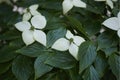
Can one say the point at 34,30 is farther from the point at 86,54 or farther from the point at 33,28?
the point at 86,54

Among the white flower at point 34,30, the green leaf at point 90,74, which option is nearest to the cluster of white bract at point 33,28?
the white flower at point 34,30

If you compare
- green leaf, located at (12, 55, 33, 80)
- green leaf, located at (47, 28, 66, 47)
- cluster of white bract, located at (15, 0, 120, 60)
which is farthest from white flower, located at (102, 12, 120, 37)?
green leaf, located at (12, 55, 33, 80)

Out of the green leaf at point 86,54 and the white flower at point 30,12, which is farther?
the white flower at point 30,12

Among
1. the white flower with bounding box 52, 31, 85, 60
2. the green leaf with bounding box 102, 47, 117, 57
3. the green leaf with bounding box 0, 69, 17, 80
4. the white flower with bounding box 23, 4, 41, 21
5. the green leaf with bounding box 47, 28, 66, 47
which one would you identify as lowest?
the green leaf with bounding box 0, 69, 17, 80

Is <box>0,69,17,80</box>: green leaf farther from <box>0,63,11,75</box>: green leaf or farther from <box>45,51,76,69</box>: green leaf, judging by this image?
<box>45,51,76,69</box>: green leaf

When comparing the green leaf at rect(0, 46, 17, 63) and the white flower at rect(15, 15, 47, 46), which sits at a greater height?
the white flower at rect(15, 15, 47, 46)

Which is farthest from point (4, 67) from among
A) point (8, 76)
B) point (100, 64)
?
point (100, 64)

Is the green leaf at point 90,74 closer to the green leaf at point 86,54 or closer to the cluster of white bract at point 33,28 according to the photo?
the green leaf at point 86,54

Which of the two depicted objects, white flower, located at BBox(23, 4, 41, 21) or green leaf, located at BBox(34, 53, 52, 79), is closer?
green leaf, located at BBox(34, 53, 52, 79)
